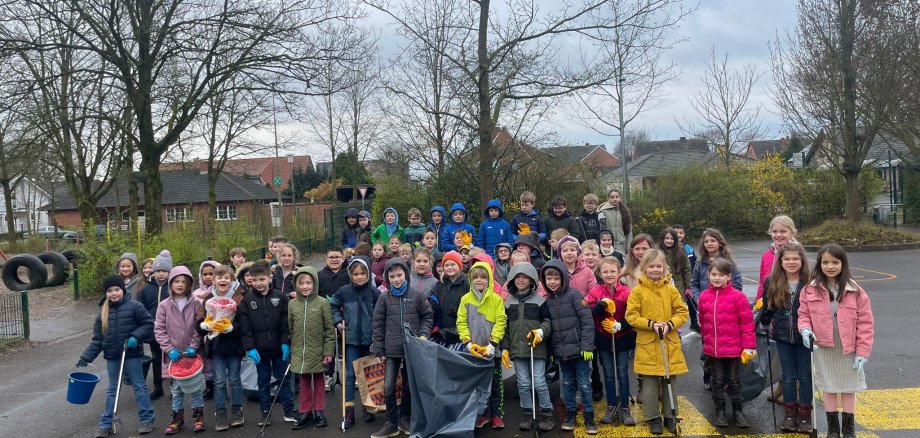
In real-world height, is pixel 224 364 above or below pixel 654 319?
below

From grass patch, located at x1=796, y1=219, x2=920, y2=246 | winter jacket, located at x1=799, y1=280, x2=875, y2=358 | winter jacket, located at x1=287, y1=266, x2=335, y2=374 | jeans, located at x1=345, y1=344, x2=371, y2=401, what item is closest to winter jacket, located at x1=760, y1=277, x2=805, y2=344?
winter jacket, located at x1=799, y1=280, x2=875, y2=358

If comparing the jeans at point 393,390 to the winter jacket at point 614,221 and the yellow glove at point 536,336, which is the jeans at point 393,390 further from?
the winter jacket at point 614,221

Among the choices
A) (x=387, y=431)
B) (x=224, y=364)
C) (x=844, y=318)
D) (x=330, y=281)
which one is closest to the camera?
(x=844, y=318)

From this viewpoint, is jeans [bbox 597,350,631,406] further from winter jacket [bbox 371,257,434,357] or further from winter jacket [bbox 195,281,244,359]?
winter jacket [bbox 195,281,244,359]

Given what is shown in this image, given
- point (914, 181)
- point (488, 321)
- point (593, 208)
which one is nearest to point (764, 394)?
point (488, 321)

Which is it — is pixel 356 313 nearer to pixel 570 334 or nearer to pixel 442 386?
pixel 442 386

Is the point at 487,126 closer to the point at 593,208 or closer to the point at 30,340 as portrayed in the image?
the point at 593,208

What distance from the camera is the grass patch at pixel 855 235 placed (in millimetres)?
21484

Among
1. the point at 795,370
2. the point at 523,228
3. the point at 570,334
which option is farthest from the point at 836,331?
the point at 523,228

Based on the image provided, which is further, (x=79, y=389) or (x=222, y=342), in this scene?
(x=222, y=342)

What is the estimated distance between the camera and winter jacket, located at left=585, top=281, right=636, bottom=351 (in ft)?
20.6

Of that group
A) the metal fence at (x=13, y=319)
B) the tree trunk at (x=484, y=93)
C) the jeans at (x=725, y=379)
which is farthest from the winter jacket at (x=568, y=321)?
the metal fence at (x=13, y=319)

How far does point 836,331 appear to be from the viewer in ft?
17.7

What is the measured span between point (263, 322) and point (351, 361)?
929mm
